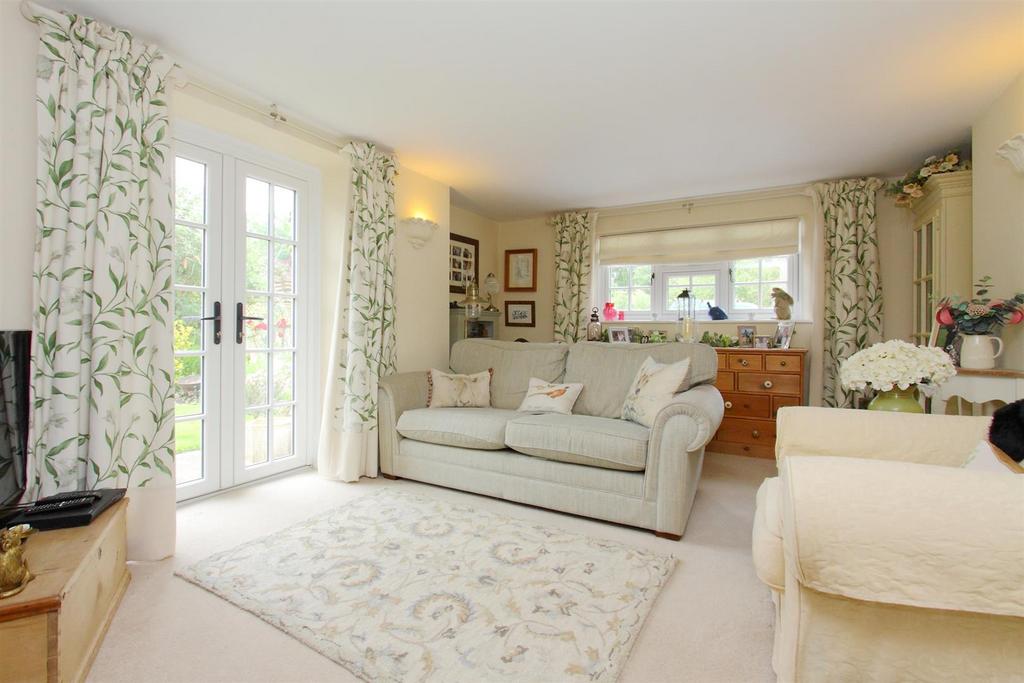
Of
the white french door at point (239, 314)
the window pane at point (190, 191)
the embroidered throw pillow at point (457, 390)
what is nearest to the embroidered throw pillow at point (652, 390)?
the embroidered throw pillow at point (457, 390)

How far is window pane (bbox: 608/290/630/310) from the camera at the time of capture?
501cm

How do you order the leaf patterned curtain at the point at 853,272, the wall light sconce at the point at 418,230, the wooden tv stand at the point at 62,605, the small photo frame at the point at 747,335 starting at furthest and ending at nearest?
the small photo frame at the point at 747,335
the leaf patterned curtain at the point at 853,272
the wall light sconce at the point at 418,230
the wooden tv stand at the point at 62,605

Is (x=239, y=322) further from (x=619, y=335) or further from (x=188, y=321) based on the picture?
(x=619, y=335)

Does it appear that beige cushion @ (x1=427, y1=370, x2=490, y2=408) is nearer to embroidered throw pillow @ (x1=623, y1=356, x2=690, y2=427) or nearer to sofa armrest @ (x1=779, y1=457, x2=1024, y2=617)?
embroidered throw pillow @ (x1=623, y1=356, x2=690, y2=427)

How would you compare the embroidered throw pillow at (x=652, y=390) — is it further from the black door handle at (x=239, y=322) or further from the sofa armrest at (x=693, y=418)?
the black door handle at (x=239, y=322)

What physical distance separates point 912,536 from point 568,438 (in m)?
1.75

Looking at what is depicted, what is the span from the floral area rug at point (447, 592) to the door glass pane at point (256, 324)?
1.32 m

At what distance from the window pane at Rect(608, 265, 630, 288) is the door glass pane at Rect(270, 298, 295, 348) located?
126 inches

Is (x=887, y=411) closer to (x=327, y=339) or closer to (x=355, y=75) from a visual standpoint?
(x=355, y=75)

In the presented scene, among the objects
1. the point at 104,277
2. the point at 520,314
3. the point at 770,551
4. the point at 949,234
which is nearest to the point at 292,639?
the point at 770,551

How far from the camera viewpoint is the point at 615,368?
3.27 m

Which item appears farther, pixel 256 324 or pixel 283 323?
pixel 283 323

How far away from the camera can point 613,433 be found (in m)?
2.50

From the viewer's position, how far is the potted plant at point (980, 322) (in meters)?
2.41
